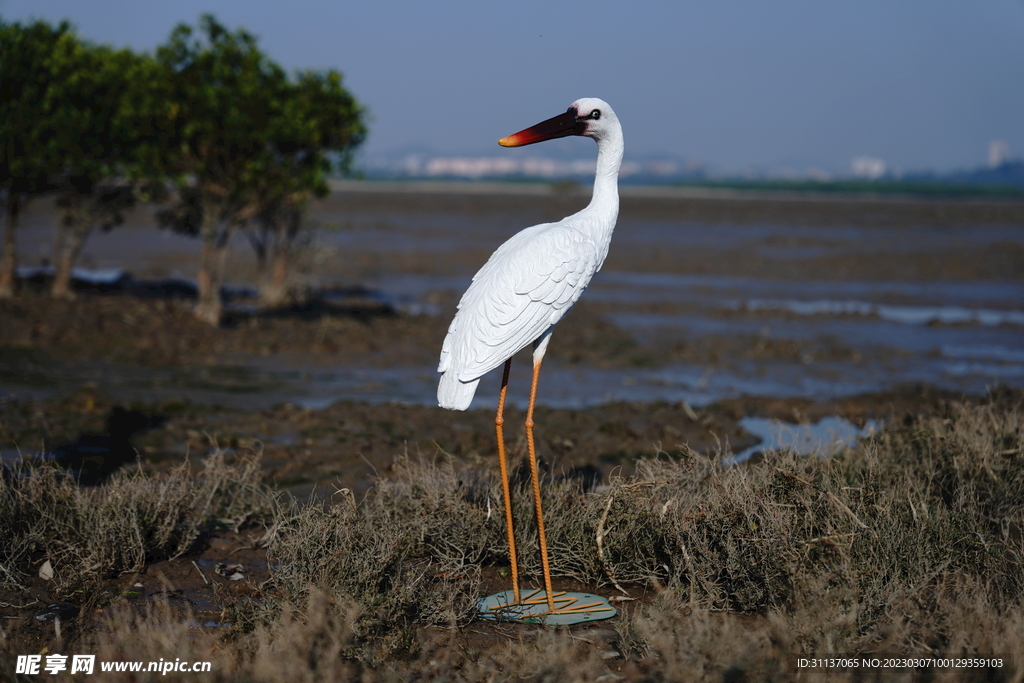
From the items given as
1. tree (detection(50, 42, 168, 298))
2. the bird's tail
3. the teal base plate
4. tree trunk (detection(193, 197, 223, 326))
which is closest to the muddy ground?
the teal base plate

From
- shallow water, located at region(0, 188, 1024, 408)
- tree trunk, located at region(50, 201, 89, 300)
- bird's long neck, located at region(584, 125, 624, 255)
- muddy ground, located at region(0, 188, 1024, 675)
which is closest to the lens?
bird's long neck, located at region(584, 125, 624, 255)

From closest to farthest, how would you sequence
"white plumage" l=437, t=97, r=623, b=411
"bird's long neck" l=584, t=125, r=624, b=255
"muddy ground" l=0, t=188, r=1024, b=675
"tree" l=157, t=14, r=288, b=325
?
"white plumage" l=437, t=97, r=623, b=411, "bird's long neck" l=584, t=125, r=624, b=255, "muddy ground" l=0, t=188, r=1024, b=675, "tree" l=157, t=14, r=288, b=325

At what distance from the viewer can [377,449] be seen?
26.7 ft

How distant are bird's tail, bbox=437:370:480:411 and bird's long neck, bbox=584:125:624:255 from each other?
1.09 metres

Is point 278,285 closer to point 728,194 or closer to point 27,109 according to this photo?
point 27,109

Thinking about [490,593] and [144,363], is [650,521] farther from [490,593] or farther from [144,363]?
[144,363]

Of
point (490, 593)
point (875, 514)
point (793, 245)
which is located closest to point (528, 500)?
point (490, 593)

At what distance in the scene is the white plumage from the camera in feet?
15.8

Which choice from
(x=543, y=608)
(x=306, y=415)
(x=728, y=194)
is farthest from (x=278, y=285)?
(x=728, y=194)

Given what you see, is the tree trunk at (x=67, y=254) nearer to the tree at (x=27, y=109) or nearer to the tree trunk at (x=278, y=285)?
the tree at (x=27, y=109)

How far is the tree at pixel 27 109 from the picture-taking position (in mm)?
13633

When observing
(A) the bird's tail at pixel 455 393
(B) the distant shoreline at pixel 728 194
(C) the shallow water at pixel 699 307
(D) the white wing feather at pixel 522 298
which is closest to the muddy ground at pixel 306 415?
(C) the shallow water at pixel 699 307

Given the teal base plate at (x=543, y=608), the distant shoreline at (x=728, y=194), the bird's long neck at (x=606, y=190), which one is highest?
the distant shoreline at (x=728, y=194)

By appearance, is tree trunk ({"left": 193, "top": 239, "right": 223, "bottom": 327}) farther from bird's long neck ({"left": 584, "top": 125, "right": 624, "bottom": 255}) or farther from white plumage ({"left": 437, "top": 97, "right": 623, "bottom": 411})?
bird's long neck ({"left": 584, "top": 125, "right": 624, "bottom": 255})
